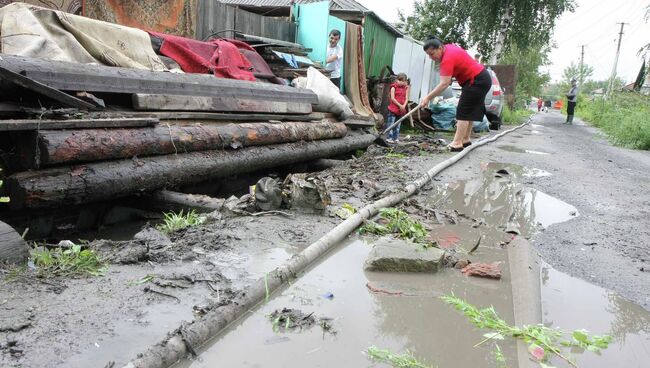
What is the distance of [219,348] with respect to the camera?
1812 millimetres

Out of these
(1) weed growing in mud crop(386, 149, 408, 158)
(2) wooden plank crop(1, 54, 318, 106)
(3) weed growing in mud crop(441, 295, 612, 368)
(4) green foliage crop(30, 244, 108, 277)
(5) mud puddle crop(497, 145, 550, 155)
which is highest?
(2) wooden plank crop(1, 54, 318, 106)

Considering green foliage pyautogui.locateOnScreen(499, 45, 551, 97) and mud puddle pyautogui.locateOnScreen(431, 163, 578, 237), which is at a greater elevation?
green foliage pyautogui.locateOnScreen(499, 45, 551, 97)

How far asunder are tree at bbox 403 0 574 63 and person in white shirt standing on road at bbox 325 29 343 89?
496 inches

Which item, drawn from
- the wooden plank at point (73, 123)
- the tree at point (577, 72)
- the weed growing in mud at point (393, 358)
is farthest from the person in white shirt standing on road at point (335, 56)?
the tree at point (577, 72)

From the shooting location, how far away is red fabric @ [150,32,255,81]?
5.85m

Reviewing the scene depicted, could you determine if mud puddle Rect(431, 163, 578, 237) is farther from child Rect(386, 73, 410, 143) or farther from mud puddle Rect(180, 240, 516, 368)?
child Rect(386, 73, 410, 143)

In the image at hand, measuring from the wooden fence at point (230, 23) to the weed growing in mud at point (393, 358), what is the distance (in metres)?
6.77

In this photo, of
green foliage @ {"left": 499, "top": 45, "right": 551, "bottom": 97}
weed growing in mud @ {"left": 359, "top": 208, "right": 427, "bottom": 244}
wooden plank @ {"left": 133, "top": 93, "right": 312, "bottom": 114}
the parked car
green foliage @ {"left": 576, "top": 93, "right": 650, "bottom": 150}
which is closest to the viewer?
weed growing in mud @ {"left": 359, "top": 208, "right": 427, "bottom": 244}

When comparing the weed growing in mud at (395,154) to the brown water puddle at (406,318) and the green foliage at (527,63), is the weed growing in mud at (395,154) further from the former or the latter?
the green foliage at (527,63)

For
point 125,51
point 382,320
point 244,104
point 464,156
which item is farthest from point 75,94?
point 464,156

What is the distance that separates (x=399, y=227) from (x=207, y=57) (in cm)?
401

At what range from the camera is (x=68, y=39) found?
4.49 meters

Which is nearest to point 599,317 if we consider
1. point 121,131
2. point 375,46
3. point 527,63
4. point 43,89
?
point 121,131

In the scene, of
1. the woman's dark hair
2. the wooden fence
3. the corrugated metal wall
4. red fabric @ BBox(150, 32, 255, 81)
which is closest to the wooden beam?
red fabric @ BBox(150, 32, 255, 81)
